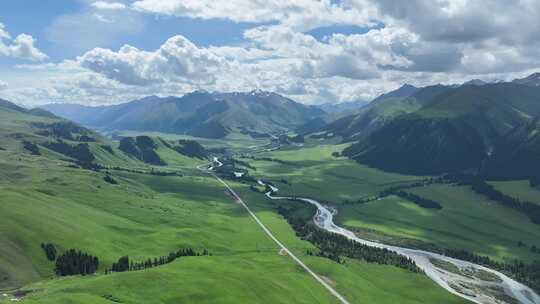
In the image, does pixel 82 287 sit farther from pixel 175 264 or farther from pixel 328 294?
pixel 328 294

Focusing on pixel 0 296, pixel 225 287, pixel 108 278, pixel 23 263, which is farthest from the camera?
pixel 23 263

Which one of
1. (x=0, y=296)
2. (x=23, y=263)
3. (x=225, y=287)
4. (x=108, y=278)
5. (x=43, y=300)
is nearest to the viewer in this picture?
(x=43, y=300)

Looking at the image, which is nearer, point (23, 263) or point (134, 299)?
point (134, 299)

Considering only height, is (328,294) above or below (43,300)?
below

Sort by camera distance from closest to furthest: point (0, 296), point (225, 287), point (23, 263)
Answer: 1. point (0, 296)
2. point (225, 287)
3. point (23, 263)

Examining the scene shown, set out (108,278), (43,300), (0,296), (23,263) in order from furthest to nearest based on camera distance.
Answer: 1. (23,263)
2. (108,278)
3. (0,296)
4. (43,300)

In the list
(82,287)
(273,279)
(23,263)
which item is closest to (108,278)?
(82,287)

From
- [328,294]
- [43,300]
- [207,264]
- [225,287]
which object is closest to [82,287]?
[43,300]

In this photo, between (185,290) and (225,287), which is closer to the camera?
(185,290)

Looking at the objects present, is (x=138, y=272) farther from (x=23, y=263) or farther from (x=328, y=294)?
(x=328, y=294)
